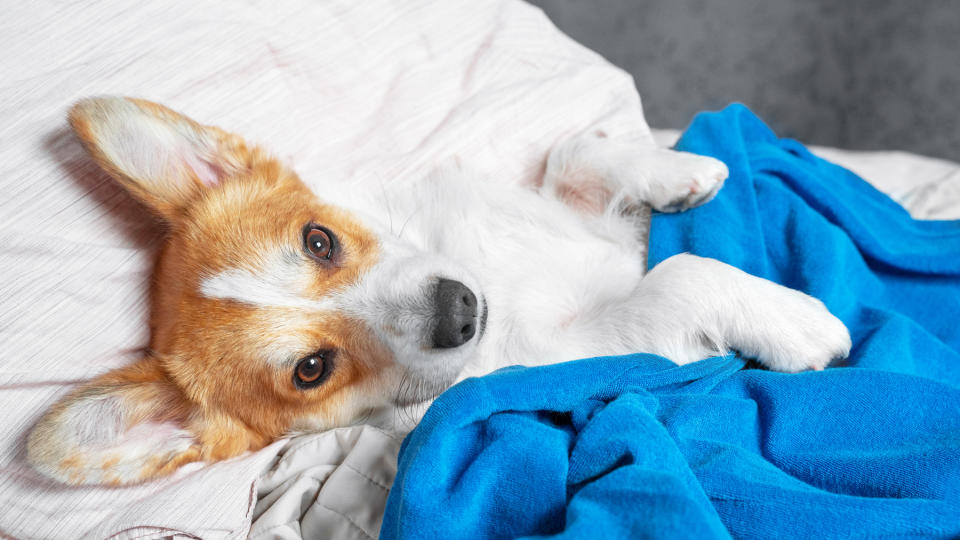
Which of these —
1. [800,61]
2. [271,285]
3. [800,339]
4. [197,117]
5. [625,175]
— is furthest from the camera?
[800,61]

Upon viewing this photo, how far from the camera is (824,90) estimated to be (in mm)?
3992

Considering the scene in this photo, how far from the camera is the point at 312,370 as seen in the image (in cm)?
155

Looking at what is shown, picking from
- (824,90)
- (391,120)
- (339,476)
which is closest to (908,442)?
(339,476)

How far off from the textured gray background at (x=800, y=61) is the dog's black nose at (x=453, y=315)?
3.10 metres

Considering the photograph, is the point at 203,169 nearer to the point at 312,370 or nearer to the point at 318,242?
the point at 318,242

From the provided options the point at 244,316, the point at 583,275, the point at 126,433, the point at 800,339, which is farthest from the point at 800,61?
the point at 126,433

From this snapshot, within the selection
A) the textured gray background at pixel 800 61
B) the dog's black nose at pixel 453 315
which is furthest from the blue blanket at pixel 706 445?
the textured gray background at pixel 800 61

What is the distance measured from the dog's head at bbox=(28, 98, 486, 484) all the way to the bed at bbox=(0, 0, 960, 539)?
8 centimetres

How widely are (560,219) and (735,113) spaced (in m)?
0.70

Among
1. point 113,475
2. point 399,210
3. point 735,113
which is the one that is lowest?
point 113,475

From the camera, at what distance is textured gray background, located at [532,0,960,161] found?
3.56m

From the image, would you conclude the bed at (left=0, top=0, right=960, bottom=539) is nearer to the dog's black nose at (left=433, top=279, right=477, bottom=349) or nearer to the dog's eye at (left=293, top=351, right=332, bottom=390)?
the dog's eye at (left=293, top=351, right=332, bottom=390)

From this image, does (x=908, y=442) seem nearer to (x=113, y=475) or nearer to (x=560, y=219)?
(x=560, y=219)

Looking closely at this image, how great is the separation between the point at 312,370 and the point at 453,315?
14.9 inches
